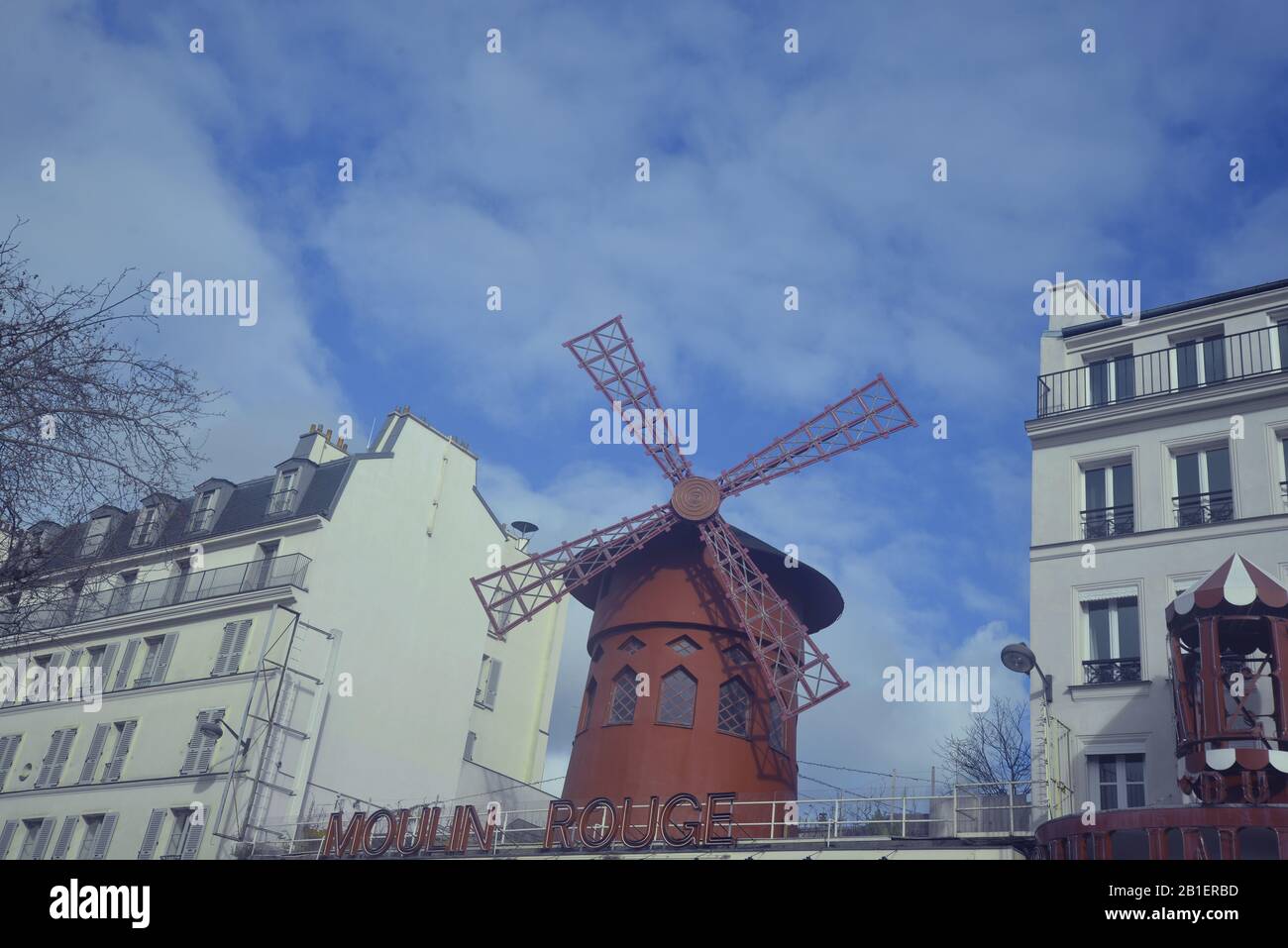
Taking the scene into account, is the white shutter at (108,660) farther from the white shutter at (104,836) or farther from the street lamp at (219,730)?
the street lamp at (219,730)

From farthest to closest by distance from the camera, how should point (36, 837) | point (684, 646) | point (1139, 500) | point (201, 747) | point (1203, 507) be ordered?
point (36, 837) < point (201, 747) < point (684, 646) < point (1139, 500) < point (1203, 507)

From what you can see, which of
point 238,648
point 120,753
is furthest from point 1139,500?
point 120,753

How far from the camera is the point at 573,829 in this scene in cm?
1812

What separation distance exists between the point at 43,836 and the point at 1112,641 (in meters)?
20.1

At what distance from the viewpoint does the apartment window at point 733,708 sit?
21156 millimetres

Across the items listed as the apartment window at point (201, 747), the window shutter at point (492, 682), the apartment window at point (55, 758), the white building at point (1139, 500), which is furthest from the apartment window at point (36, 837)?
the white building at point (1139, 500)

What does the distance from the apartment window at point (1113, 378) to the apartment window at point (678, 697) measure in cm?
823

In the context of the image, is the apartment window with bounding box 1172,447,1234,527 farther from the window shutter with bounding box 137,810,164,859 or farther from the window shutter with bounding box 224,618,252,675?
the window shutter with bounding box 137,810,164,859

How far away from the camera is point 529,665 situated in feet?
98.3

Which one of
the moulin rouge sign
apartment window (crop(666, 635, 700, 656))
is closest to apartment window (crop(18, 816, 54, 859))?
the moulin rouge sign

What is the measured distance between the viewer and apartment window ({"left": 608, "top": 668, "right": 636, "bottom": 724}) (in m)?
21.4

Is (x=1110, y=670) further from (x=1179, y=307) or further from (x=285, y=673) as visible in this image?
(x=285, y=673)
